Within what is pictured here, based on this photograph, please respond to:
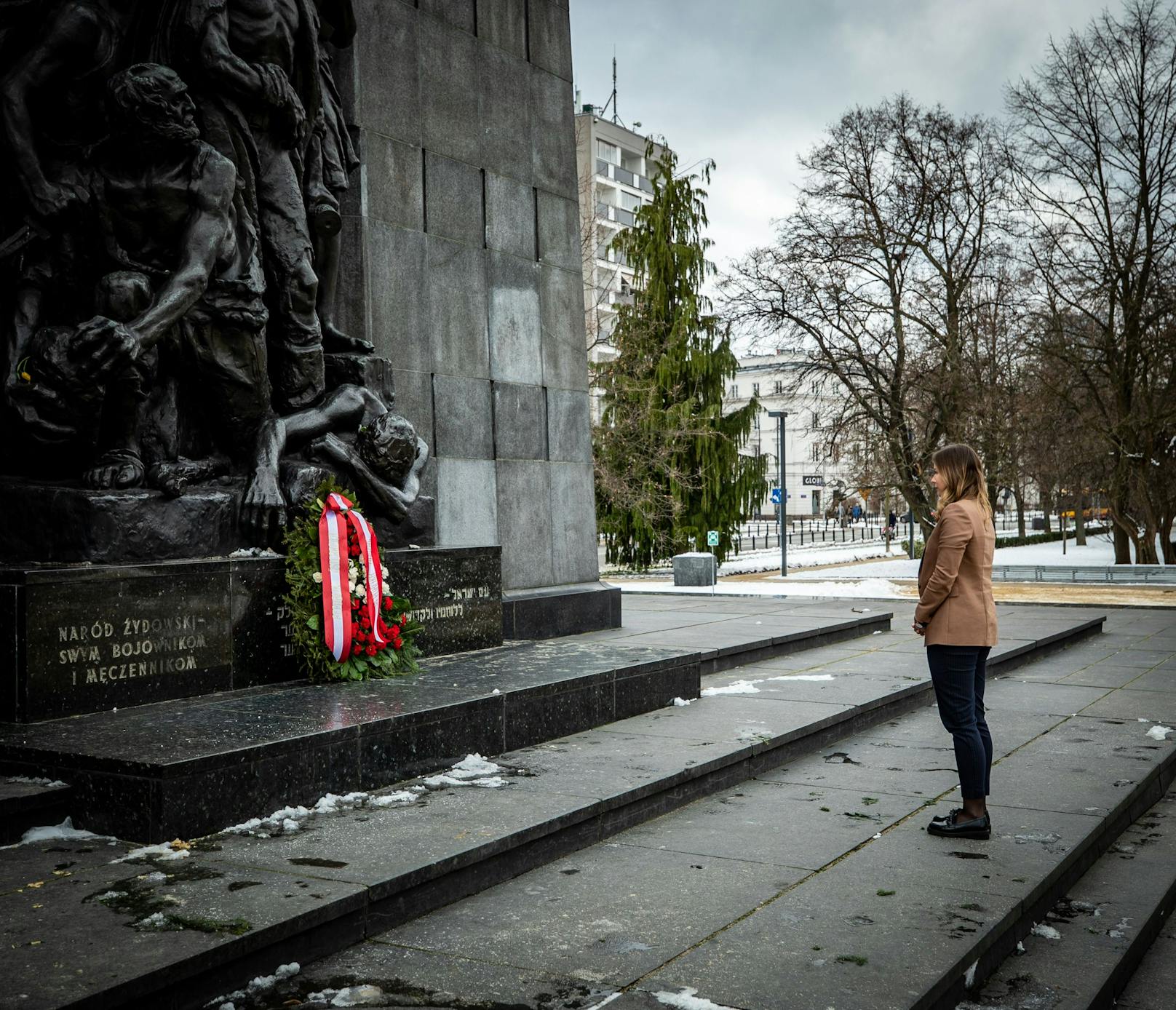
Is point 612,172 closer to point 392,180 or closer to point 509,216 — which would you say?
point 509,216

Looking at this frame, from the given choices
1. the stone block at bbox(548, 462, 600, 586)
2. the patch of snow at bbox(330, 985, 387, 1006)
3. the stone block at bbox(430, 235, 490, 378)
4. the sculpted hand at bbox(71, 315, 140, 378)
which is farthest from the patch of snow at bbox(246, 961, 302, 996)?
the stone block at bbox(548, 462, 600, 586)

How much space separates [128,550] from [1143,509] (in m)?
29.0

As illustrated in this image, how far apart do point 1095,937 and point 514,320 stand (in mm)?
7618

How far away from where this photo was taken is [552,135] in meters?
11.4

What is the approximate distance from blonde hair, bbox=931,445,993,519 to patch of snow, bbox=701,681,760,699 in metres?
3.27

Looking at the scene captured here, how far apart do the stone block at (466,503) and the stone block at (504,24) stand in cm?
402

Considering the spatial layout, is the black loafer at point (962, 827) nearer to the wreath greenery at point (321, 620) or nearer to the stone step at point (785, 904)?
the stone step at point (785, 904)

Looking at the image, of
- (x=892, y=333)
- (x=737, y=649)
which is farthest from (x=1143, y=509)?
(x=737, y=649)

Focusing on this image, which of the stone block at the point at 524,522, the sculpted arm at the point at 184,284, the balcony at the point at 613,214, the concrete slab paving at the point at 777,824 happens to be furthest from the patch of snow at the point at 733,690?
the balcony at the point at 613,214

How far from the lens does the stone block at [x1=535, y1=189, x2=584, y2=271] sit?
11.2 meters

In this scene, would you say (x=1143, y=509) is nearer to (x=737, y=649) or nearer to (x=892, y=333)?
(x=892, y=333)

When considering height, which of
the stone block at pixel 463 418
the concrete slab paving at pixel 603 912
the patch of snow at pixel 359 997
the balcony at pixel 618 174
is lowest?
the concrete slab paving at pixel 603 912

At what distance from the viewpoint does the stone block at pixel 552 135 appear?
36.7 ft

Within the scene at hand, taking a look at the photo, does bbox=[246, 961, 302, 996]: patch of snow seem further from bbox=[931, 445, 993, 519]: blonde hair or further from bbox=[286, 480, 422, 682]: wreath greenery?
bbox=[931, 445, 993, 519]: blonde hair
